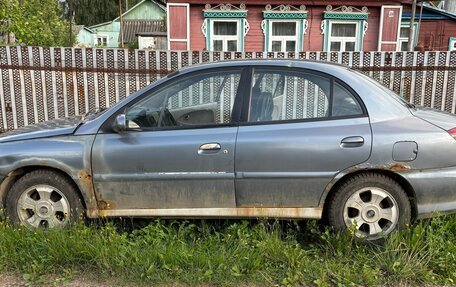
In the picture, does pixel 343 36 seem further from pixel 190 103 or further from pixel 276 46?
pixel 190 103

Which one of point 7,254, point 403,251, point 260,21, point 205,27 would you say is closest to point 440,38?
point 260,21

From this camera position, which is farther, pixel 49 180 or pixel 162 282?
pixel 49 180

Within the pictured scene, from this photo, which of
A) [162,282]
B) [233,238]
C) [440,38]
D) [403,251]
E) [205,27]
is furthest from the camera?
[440,38]

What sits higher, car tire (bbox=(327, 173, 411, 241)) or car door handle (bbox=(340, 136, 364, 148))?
car door handle (bbox=(340, 136, 364, 148))

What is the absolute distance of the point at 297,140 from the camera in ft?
10.6

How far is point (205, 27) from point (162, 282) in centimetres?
1242

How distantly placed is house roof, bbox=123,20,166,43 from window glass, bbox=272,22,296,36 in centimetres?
2399

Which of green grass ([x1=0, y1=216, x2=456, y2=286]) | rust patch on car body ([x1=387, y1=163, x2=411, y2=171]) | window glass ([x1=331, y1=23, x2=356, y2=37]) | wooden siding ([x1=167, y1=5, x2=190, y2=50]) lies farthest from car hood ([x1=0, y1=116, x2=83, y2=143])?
window glass ([x1=331, y1=23, x2=356, y2=37])

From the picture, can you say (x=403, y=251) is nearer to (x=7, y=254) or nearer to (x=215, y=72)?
(x=215, y=72)

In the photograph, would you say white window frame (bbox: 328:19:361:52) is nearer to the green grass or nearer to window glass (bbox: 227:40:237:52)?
window glass (bbox: 227:40:237:52)

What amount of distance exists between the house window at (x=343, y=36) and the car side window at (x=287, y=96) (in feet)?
39.9

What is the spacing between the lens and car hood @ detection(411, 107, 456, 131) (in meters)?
3.32

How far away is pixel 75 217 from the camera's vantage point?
346 centimetres

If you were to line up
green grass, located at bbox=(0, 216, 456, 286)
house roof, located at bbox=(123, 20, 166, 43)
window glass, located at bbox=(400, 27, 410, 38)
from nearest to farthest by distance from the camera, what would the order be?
green grass, located at bbox=(0, 216, 456, 286)
window glass, located at bbox=(400, 27, 410, 38)
house roof, located at bbox=(123, 20, 166, 43)
